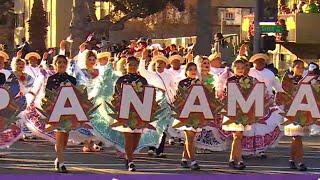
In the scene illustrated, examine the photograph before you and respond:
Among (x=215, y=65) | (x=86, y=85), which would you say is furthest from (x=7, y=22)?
(x=86, y=85)

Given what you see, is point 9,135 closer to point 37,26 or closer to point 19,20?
point 37,26

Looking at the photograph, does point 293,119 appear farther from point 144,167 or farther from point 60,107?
point 60,107

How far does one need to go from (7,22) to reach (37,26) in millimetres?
22427

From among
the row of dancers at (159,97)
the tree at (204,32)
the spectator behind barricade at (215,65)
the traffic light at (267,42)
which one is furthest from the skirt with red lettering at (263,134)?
the tree at (204,32)

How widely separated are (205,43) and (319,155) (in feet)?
48.8

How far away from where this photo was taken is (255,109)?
1223cm

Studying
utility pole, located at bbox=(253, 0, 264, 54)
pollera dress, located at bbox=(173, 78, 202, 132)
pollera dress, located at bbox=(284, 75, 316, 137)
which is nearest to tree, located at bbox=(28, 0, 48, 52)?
utility pole, located at bbox=(253, 0, 264, 54)

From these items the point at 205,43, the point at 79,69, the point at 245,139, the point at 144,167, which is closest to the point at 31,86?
the point at 79,69

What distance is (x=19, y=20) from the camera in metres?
62.9

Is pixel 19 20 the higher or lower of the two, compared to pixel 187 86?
higher

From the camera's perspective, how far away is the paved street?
1234 centimetres

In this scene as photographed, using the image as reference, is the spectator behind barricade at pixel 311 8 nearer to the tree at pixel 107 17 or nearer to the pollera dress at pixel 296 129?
the tree at pixel 107 17

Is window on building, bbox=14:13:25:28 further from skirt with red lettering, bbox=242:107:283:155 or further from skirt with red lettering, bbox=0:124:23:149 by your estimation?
skirt with red lettering, bbox=242:107:283:155

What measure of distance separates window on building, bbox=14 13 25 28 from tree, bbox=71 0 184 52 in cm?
1579
